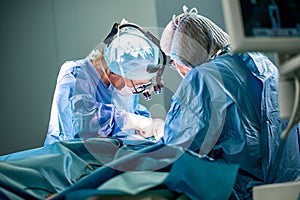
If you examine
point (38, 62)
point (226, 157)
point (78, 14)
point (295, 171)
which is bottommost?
point (295, 171)

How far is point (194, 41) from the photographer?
1.75 meters

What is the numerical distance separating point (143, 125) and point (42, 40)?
0.95 m

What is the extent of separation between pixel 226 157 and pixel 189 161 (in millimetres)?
436

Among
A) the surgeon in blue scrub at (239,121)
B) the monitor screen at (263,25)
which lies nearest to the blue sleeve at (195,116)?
the surgeon in blue scrub at (239,121)

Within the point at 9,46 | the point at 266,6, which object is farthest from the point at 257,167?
the point at 9,46

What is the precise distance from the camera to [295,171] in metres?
1.48

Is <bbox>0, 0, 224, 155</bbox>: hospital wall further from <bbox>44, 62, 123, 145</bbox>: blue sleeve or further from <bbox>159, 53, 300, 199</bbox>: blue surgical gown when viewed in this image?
<bbox>159, 53, 300, 199</bbox>: blue surgical gown

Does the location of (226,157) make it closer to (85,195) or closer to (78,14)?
(85,195)

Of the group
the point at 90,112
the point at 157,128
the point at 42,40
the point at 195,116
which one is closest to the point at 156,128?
the point at 157,128

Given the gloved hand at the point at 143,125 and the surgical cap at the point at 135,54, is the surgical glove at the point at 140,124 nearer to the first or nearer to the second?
the gloved hand at the point at 143,125

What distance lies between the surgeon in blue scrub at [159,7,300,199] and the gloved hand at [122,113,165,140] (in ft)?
1.69

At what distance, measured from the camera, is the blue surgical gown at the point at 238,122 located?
1.43 meters

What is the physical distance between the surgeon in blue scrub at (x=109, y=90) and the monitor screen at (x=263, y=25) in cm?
95

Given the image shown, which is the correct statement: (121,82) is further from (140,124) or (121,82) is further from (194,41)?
(194,41)
